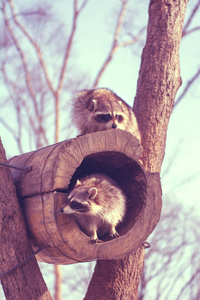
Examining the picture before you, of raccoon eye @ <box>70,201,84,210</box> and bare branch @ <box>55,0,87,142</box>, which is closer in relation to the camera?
raccoon eye @ <box>70,201,84,210</box>

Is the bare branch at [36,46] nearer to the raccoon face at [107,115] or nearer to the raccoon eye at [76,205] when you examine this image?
the raccoon face at [107,115]

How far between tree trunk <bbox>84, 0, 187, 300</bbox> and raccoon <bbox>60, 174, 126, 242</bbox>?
0.52 meters

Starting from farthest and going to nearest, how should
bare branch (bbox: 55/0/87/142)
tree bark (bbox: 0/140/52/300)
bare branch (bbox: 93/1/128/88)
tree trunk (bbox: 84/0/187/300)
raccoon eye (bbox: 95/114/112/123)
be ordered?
bare branch (bbox: 93/1/128/88) < bare branch (bbox: 55/0/87/142) < raccoon eye (bbox: 95/114/112/123) < tree trunk (bbox: 84/0/187/300) < tree bark (bbox: 0/140/52/300)

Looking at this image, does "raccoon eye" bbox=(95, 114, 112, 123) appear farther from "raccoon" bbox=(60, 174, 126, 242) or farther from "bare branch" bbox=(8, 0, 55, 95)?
"bare branch" bbox=(8, 0, 55, 95)

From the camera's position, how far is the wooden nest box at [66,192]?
2.99 metres

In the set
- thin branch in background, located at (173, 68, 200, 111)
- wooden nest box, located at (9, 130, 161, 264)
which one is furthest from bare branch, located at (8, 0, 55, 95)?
wooden nest box, located at (9, 130, 161, 264)

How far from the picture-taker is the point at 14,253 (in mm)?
3100

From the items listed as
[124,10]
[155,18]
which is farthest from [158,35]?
[124,10]

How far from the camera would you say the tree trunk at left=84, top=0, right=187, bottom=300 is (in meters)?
4.13

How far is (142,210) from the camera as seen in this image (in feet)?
11.2

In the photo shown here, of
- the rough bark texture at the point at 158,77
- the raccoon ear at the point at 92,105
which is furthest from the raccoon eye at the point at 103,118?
the rough bark texture at the point at 158,77

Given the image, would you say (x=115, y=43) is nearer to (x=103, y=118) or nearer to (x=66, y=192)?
(x=103, y=118)

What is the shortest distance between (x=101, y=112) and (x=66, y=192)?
1355mm

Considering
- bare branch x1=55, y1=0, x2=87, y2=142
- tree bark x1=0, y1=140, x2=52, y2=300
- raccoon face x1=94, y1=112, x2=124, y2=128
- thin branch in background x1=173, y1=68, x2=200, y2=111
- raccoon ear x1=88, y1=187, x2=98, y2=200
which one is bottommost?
tree bark x1=0, y1=140, x2=52, y2=300
